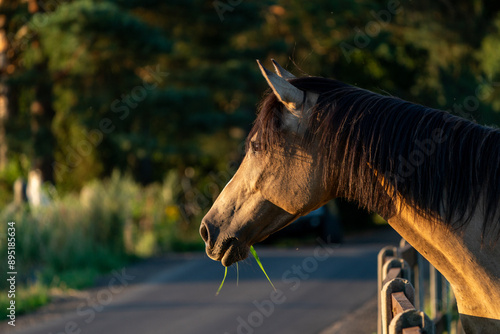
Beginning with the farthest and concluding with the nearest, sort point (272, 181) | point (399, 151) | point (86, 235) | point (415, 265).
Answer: point (86, 235)
point (415, 265)
point (272, 181)
point (399, 151)

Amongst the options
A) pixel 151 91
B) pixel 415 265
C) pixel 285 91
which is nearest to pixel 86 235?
pixel 151 91

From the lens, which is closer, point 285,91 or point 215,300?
point 285,91

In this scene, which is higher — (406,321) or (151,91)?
(406,321)

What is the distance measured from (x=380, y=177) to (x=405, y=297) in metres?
0.60

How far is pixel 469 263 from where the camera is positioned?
218cm

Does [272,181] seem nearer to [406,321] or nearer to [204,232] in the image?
[204,232]

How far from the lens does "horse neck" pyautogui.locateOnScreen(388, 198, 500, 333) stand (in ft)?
7.06

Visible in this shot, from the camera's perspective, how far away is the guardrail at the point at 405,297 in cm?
210

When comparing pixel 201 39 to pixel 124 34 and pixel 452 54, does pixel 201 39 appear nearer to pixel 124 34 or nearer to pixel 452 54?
pixel 124 34

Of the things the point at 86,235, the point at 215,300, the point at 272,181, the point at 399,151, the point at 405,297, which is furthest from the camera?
the point at 86,235

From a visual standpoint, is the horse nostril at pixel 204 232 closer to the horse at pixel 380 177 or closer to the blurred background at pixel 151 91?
the horse at pixel 380 177

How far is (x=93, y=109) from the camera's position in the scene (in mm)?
16641

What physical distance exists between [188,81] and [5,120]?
5.41 meters

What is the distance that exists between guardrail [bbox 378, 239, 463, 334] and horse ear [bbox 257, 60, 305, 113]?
0.87 meters
